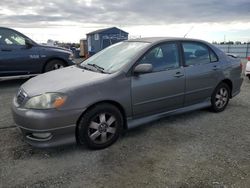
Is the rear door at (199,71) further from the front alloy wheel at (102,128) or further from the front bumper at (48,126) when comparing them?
the front bumper at (48,126)

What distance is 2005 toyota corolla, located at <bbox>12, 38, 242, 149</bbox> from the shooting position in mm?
3377

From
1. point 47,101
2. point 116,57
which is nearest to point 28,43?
point 116,57

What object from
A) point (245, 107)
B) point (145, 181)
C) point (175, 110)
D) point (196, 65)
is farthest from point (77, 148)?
point (245, 107)

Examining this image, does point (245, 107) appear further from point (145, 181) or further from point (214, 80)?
point (145, 181)

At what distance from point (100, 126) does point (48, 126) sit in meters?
0.70

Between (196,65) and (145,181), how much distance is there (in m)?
2.55

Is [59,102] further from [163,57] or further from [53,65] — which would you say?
[53,65]

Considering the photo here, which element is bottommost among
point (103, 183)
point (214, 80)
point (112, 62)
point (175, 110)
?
point (103, 183)

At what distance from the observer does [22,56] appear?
7.89m

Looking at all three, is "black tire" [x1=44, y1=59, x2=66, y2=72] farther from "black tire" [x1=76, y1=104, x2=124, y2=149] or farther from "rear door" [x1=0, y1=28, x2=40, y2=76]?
"black tire" [x1=76, y1=104, x2=124, y2=149]

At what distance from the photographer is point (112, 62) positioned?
422 centimetres

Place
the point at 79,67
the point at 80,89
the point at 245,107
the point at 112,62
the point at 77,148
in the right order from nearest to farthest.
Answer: the point at 80,89 < the point at 77,148 < the point at 112,62 < the point at 79,67 < the point at 245,107

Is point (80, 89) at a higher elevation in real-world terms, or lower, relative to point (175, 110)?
higher

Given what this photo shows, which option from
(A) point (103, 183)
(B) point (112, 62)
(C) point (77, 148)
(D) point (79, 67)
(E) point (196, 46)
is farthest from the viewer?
(E) point (196, 46)
